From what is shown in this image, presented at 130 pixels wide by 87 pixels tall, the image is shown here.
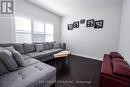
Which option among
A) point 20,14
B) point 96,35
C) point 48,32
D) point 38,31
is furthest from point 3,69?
point 96,35

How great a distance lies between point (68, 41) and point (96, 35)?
1.85m

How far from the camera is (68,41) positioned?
4.97 metres

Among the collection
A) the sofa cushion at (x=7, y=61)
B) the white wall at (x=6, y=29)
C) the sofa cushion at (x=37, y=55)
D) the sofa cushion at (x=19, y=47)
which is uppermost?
the white wall at (x=6, y=29)

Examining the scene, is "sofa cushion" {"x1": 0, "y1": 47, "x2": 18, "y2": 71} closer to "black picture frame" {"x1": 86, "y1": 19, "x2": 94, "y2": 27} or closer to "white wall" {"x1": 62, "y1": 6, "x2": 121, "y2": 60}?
"white wall" {"x1": 62, "y1": 6, "x2": 121, "y2": 60}

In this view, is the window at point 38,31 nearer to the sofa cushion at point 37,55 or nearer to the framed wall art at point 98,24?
the sofa cushion at point 37,55

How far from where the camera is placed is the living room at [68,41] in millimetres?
1587

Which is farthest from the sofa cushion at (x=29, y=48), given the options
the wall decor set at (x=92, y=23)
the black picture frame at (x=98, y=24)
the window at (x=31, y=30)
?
the black picture frame at (x=98, y=24)

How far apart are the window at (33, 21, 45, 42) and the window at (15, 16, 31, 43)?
28 centimetres

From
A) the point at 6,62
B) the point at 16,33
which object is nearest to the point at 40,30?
the point at 16,33

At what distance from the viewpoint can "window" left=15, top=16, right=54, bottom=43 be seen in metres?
3.26

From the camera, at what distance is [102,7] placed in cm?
346

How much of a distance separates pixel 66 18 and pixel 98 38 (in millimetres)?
2465

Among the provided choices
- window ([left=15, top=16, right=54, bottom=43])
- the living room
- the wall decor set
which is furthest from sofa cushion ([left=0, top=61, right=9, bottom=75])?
the wall decor set

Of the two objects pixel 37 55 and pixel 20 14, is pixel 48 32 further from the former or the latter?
Answer: pixel 37 55
